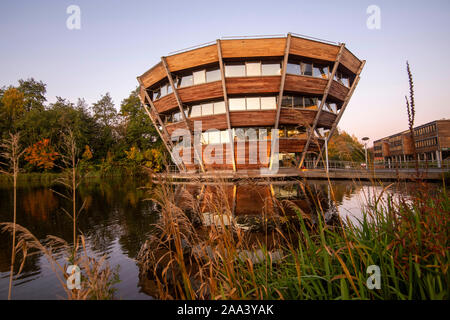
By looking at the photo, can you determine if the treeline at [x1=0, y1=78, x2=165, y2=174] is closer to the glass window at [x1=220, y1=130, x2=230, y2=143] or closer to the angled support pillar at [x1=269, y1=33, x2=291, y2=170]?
the glass window at [x1=220, y1=130, x2=230, y2=143]

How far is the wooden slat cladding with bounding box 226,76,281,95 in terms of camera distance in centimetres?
1734

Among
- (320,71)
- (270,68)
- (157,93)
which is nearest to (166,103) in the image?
(157,93)

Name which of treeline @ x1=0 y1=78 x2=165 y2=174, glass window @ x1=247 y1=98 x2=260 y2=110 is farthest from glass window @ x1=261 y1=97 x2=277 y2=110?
treeline @ x1=0 y1=78 x2=165 y2=174

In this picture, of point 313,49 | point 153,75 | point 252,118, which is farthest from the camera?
point 153,75

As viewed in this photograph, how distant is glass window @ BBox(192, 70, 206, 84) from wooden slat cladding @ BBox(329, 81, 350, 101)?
10576 millimetres

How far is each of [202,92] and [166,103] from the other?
3.94 m

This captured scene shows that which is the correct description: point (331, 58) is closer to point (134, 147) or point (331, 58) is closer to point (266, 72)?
point (266, 72)

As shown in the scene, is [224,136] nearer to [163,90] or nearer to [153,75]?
[163,90]

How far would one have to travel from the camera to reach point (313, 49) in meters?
17.0

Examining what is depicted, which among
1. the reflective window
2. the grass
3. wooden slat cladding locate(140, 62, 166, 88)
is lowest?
the grass

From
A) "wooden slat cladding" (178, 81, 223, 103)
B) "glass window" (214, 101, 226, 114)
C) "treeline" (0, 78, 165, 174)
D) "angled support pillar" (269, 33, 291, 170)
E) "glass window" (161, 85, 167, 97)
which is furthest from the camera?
"treeline" (0, 78, 165, 174)
